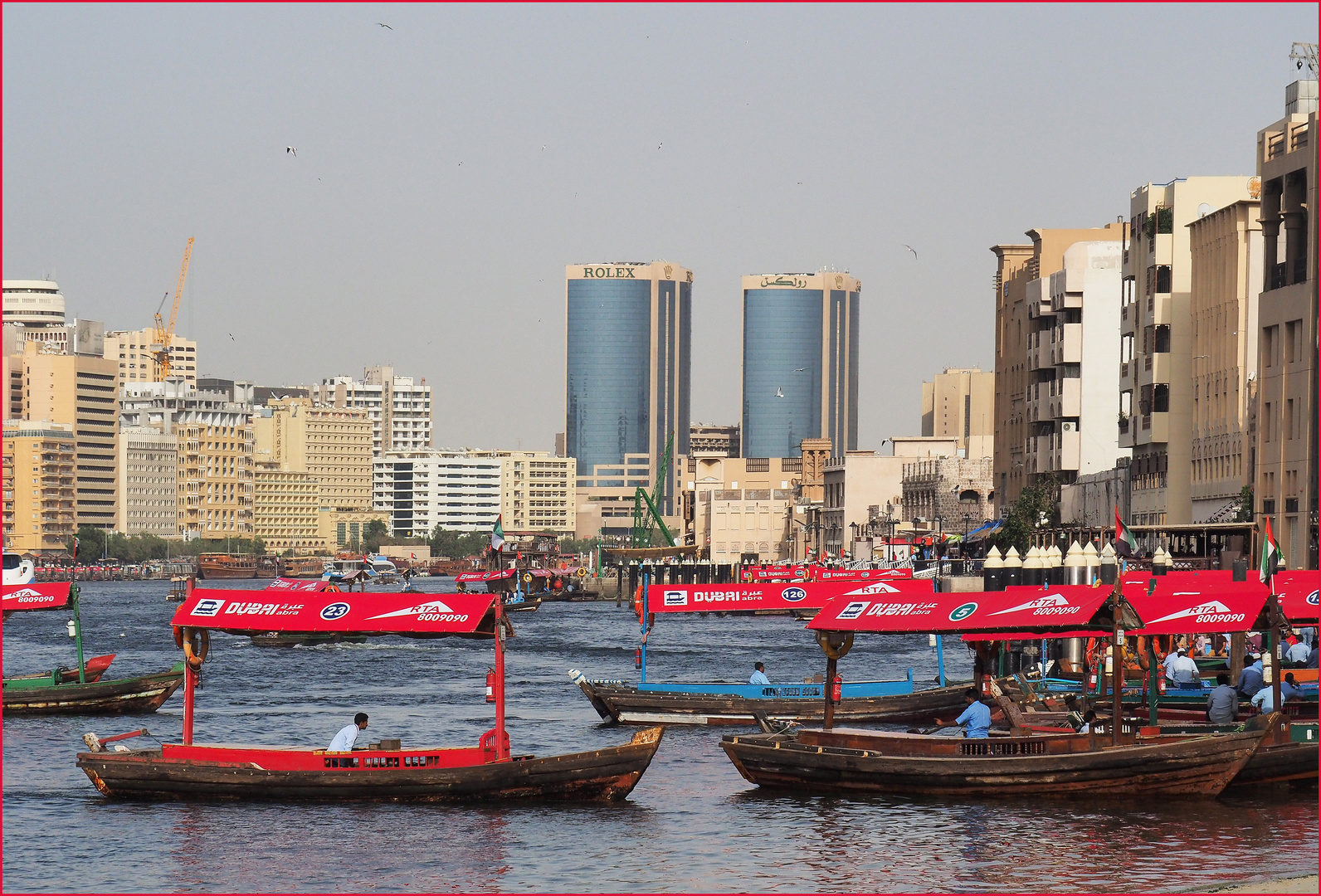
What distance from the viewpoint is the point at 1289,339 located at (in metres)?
70.6

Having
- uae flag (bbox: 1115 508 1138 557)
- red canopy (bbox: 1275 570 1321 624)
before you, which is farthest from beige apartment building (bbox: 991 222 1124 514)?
red canopy (bbox: 1275 570 1321 624)

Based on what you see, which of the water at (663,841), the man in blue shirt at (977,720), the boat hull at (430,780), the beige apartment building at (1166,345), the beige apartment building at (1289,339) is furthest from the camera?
the beige apartment building at (1166,345)

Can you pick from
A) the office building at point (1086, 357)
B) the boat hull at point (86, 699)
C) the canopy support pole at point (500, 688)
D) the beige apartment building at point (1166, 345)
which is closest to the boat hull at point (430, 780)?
the canopy support pole at point (500, 688)

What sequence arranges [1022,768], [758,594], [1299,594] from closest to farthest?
[1022,768], [1299,594], [758,594]

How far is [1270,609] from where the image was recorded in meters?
33.4

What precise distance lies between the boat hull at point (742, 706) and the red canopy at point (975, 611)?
11.7 meters

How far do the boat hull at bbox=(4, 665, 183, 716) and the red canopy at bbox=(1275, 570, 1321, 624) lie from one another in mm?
31293

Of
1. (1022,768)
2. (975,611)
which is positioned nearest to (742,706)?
(975,611)

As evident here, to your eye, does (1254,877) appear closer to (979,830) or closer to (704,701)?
(979,830)

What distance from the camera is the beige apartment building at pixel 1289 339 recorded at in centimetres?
6838

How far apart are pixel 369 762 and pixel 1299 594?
19387mm

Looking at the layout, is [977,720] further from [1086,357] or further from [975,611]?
[1086,357]

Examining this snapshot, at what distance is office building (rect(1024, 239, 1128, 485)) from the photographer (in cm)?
11594

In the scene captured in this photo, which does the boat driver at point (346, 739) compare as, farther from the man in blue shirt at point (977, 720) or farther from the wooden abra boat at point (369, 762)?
the man in blue shirt at point (977, 720)
